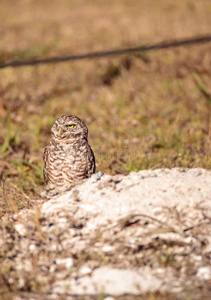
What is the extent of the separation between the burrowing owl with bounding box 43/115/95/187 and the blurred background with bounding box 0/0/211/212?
296mm

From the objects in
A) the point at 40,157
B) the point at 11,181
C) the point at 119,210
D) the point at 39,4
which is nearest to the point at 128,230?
the point at 119,210

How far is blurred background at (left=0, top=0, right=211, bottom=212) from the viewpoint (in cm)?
533

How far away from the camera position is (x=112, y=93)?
736cm

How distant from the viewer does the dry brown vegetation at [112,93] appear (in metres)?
5.31

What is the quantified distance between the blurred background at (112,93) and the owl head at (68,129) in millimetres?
548

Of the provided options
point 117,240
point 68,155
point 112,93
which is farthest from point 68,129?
point 112,93

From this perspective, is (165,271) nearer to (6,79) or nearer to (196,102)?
(196,102)

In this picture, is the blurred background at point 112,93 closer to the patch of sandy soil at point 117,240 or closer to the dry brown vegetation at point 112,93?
the dry brown vegetation at point 112,93

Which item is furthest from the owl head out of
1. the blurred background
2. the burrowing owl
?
the blurred background

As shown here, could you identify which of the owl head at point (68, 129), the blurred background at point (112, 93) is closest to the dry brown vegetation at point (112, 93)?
the blurred background at point (112, 93)

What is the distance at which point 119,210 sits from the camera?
11.5 ft

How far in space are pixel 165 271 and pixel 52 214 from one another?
924 mm

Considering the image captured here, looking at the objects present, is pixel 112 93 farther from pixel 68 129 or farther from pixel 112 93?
pixel 68 129

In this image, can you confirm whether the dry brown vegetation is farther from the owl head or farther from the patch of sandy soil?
the owl head
